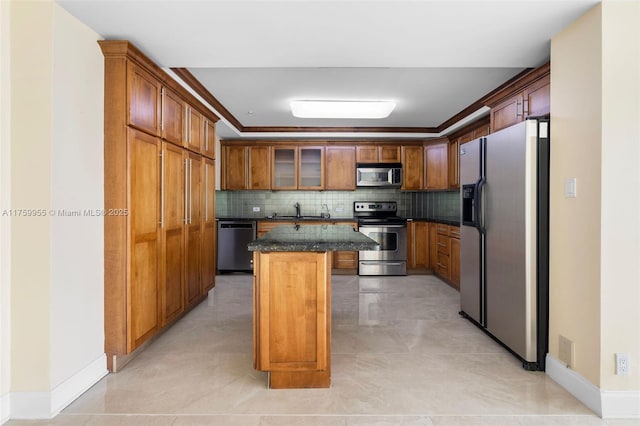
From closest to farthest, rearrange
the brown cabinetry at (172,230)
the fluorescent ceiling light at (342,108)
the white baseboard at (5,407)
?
the white baseboard at (5,407), the brown cabinetry at (172,230), the fluorescent ceiling light at (342,108)

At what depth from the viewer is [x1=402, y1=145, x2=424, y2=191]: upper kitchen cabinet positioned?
20.0ft

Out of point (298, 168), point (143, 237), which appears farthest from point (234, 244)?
point (143, 237)

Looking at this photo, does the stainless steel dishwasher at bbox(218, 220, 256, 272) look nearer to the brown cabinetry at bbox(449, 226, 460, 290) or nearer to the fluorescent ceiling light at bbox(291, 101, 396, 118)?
the fluorescent ceiling light at bbox(291, 101, 396, 118)

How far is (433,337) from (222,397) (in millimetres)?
1840

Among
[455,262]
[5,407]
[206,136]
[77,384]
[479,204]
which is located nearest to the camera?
[5,407]

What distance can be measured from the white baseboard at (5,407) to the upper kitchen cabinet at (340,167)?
472 centimetres

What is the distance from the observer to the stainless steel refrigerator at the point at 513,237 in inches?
98.3

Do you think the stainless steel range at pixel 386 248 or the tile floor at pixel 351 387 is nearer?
the tile floor at pixel 351 387

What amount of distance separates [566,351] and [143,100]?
10.8 ft

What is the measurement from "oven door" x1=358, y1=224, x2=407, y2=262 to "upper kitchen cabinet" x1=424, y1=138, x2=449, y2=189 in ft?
2.89

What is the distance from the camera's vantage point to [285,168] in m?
6.11
